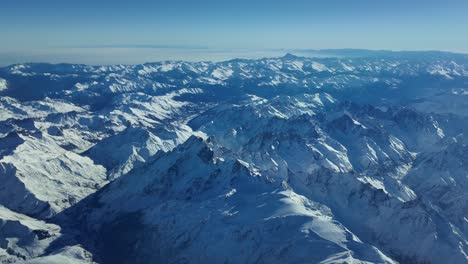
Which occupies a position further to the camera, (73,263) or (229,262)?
(229,262)

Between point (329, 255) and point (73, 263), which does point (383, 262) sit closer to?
point (329, 255)

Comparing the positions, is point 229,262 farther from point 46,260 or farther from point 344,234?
point 46,260

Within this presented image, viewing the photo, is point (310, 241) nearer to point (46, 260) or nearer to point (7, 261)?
point (46, 260)

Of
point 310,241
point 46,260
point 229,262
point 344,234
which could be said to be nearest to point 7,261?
point 46,260

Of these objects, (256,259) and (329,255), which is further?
(256,259)

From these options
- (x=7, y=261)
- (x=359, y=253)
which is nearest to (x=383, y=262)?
(x=359, y=253)

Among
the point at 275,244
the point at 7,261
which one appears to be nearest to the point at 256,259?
the point at 275,244

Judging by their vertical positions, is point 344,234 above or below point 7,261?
above
